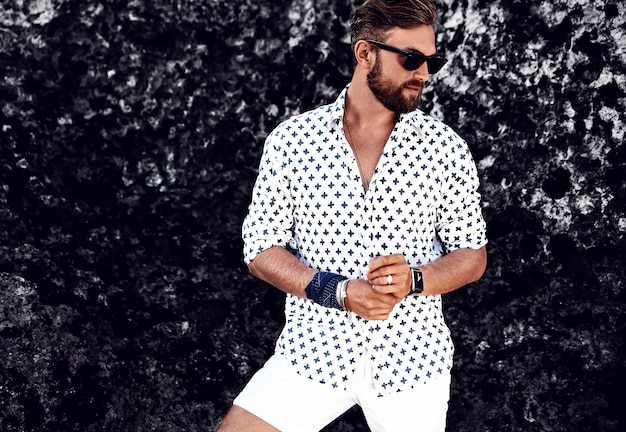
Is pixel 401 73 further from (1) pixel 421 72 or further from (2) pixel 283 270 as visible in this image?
(2) pixel 283 270

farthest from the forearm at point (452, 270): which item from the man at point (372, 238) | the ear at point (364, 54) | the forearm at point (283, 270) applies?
the ear at point (364, 54)

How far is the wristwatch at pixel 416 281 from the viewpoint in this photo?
8.21 ft

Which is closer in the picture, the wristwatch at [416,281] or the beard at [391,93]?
the wristwatch at [416,281]

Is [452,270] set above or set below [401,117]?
below

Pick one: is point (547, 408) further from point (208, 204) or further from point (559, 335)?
point (208, 204)

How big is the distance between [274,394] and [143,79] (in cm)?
147

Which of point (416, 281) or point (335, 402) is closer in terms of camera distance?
point (416, 281)

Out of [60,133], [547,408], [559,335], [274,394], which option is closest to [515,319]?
[559,335]

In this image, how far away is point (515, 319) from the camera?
3.16 m

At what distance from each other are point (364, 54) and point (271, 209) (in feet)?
2.14

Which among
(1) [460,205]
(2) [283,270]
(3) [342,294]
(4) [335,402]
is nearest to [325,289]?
(3) [342,294]

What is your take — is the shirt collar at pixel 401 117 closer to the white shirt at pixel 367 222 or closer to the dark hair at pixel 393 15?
the white shirt at pixel 367 222

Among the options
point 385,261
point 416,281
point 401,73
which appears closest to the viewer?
point 385,261

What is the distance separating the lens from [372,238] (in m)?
2.63
